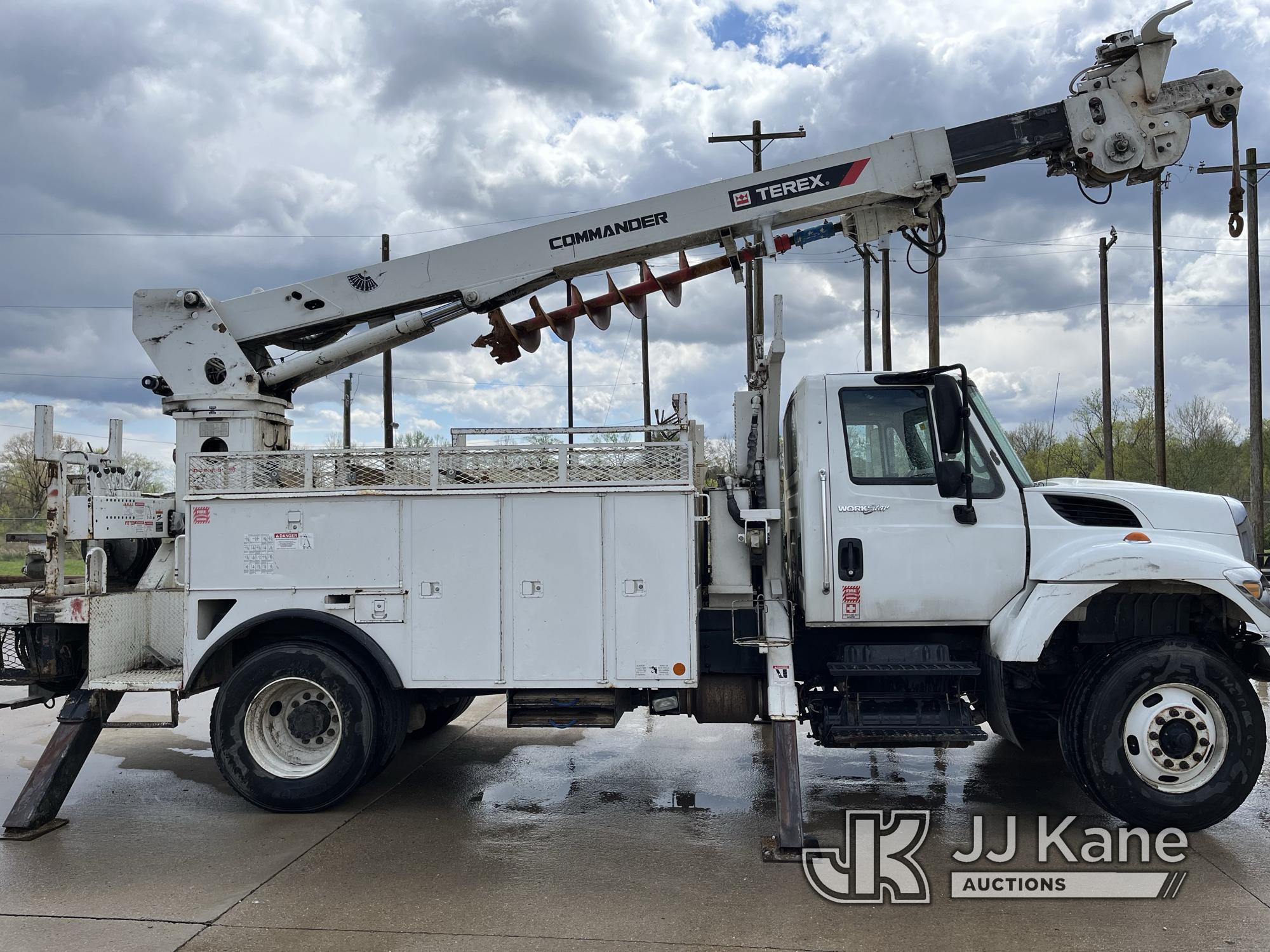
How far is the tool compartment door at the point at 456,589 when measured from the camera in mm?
5910

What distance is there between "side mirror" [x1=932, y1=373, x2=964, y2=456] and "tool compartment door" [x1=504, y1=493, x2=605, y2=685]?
206 cm

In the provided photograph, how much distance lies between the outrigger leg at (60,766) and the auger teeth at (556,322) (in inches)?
150

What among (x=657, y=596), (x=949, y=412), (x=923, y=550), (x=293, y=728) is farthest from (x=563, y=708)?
(x=949, y=412)

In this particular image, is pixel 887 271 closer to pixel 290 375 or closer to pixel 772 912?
pixel 290 375

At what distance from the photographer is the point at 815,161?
21.8 feet

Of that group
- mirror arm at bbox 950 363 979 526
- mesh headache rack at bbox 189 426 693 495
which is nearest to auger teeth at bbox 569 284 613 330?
A: mesh headache rack at bbox 189 426 693 495

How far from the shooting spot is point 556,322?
6.91m

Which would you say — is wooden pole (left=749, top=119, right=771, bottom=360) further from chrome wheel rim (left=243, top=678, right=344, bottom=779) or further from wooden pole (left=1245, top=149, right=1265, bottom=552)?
chrome wheel rim (left=243, top=678, right=344, bottom=779)

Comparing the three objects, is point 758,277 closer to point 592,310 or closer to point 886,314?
point 886,314

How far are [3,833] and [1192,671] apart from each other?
7.11 meters

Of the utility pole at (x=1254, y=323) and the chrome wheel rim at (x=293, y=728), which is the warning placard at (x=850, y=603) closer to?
the chrome wheel rim at (x=293, y=728)

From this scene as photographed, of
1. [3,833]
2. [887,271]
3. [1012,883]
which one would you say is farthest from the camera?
[887,271]

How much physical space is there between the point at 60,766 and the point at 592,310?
4591 mm

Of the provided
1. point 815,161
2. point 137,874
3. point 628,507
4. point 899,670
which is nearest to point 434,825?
point 137,874
